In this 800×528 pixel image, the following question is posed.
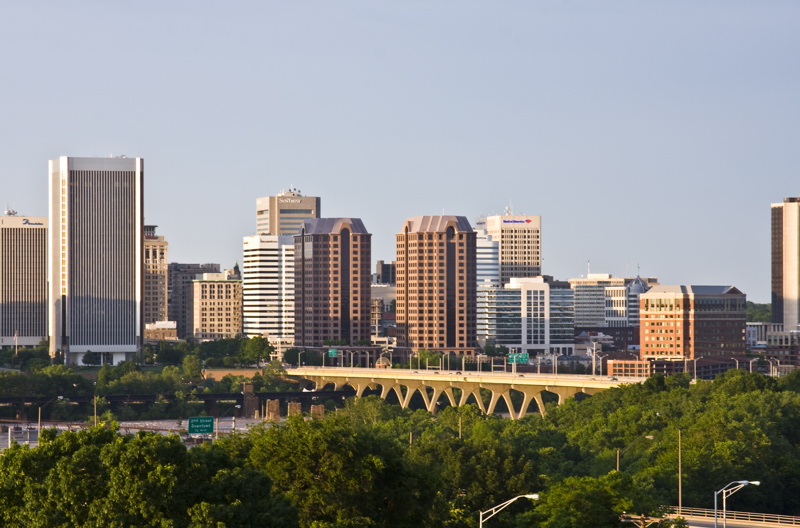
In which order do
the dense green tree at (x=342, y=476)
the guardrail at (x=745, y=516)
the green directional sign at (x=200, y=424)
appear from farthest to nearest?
the green directional sign at (x=200, y=424)
the guardrail at (x=745, y=516)
the dense green tree at (x=342, y=476)

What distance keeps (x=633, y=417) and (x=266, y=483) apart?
105m

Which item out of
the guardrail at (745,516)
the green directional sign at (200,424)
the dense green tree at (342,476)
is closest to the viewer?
the dense green tree at (342,476)

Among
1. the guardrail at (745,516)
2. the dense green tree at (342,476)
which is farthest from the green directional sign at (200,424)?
the dense green tree at (342,476)

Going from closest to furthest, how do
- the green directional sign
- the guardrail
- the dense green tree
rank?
1. the dense green tree
2. the guardrail
3. the green directional sign

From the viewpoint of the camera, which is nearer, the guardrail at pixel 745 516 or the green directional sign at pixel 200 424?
the guardrail at pixel 745 516

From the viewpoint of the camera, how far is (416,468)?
3076 inches

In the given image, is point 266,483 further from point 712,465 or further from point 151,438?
point 712,465

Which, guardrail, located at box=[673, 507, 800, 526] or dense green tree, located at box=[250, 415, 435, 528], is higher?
dense green tree, located at box=[250, 415, 435, 528]

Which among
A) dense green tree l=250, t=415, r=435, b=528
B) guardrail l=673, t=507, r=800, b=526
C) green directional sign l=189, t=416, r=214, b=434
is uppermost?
dense green tree l=250, t=415, r=435, b=528

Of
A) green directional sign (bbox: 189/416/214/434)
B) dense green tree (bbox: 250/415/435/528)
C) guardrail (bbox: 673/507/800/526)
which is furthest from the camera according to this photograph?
green directional sign (bbox: 189/416/214/434)

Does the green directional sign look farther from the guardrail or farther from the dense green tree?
the dense green tree

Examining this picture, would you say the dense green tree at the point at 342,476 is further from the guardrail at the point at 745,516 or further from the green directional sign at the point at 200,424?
the green directional sign at the point at 200,424

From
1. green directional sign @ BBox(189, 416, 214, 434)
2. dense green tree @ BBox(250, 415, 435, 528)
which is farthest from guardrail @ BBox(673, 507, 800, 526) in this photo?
green directional sign @ BBox(189, 416, 214, 434)

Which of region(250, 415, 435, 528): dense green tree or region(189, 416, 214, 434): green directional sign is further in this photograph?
region(189, 416, 214, 434): green directional sign
